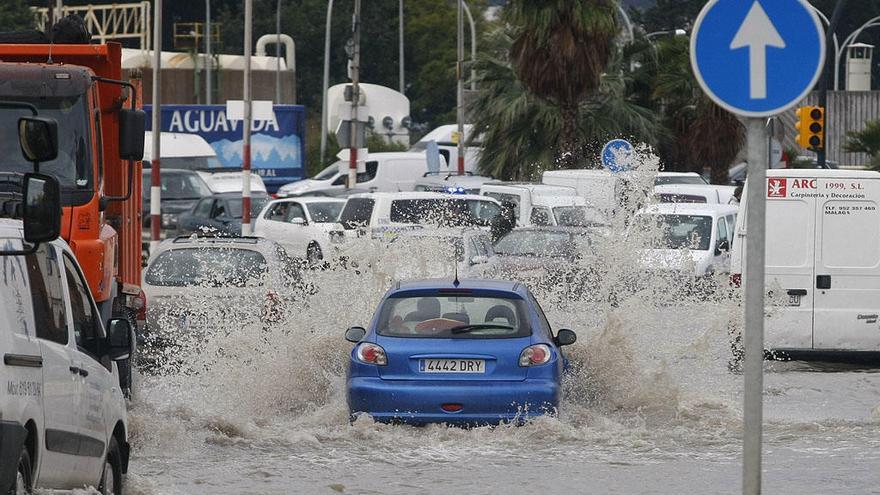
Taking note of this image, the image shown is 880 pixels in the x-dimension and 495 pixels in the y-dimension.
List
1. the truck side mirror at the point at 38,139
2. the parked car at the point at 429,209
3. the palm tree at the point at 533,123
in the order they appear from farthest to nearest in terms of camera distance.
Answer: the palm tree at the point at 533,123, the parked car at the point at 429,209, the truck side mirror at the point at 38,139

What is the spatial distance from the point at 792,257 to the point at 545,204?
10.9 metres

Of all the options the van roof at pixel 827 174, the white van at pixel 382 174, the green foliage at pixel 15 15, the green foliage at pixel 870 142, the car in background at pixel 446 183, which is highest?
the green foliage at pixel 15 15

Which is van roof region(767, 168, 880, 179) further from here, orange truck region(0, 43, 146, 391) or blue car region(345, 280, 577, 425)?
orange truck region(0, 43, 146, 391)

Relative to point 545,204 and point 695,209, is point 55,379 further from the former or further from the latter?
point 545,204

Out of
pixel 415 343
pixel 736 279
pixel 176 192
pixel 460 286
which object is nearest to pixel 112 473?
pixel 415 343

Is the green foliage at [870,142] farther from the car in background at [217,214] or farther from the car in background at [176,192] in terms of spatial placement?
the car in background at [176,192]

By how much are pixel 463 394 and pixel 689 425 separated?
238 centimetres

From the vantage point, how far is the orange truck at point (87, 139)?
491 inches

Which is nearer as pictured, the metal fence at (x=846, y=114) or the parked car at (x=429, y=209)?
the parked car at (x=429, y=209)

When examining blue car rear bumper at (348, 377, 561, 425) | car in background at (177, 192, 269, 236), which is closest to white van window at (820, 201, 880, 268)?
blue car rear bumper at (348, 377, 561, 425)

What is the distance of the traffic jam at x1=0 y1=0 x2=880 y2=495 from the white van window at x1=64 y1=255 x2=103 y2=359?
0.05 feet

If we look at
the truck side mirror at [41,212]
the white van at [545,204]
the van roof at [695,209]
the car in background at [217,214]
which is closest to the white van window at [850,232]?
the van roof at [695,209]

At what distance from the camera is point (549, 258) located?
22.5 meters

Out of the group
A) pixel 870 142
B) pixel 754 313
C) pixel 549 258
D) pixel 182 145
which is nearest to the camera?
pixel 754 313
